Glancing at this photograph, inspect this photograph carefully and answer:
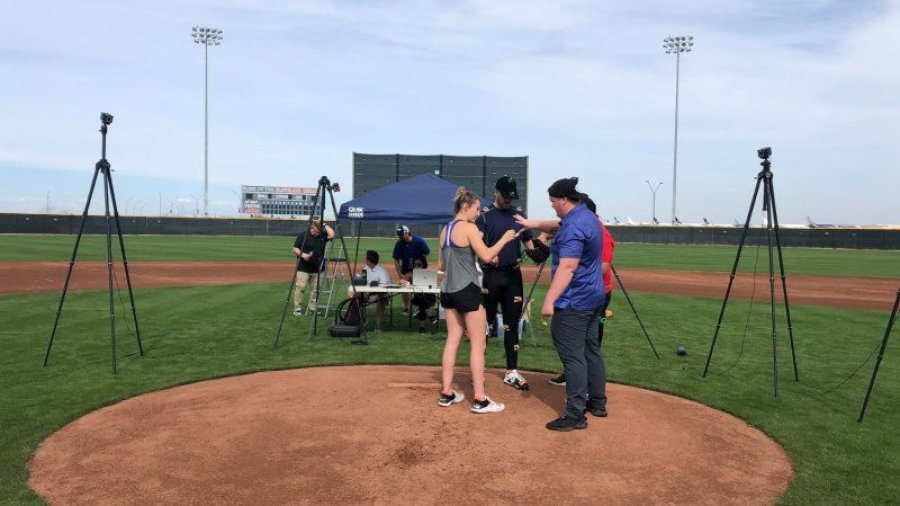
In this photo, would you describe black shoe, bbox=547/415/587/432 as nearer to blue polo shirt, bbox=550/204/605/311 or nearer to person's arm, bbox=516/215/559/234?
blue polo shirt, bbox=550/204/605/311

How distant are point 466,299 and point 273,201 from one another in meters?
101

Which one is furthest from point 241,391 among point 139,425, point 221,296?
point 221,296

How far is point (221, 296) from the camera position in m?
15.1

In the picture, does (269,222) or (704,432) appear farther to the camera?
(269,222)

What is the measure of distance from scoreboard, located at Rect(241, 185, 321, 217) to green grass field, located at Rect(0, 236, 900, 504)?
3481 inches

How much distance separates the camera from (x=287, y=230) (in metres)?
58.3

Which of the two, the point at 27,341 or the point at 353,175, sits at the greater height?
the point at 353,175

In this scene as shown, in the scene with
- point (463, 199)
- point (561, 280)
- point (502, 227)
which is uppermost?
point (463, 199)

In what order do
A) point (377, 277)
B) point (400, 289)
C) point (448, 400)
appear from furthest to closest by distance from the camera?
point (377, 277)
point (400, 289)
point (448, 400)

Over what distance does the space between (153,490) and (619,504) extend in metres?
3.22

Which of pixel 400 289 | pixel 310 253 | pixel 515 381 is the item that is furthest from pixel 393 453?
pixel 310 253

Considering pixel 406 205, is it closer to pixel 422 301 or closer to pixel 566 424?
pixel 422 301

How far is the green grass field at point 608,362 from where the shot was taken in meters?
4.96

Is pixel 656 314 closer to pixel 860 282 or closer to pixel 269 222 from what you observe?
pixel 860 282
